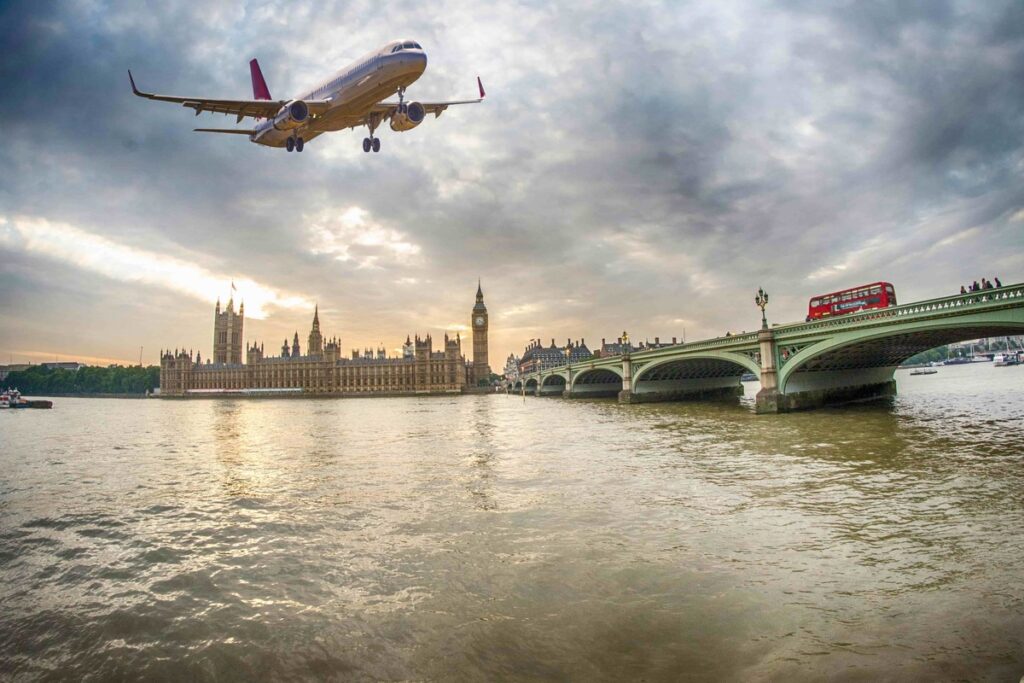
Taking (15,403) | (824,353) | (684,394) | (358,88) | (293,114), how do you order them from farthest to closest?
(15,403)
(684,394)
(824,353)
(293,114)
(358,88)

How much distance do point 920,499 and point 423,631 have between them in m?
10.9

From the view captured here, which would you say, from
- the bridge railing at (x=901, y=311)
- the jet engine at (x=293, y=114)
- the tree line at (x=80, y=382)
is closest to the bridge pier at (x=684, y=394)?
the bridge railing at (x=901, y=311)

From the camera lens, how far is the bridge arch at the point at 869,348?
24.0 m

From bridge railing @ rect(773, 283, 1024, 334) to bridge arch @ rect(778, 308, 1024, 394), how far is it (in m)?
0.51

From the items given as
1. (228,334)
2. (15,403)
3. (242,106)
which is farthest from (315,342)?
(242,106)

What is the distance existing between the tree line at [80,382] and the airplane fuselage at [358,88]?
184709 mm

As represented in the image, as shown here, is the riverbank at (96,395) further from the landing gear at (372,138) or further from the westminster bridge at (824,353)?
the landing gear at (372,138)

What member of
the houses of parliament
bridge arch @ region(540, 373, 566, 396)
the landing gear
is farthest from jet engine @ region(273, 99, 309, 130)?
the houses of parliament

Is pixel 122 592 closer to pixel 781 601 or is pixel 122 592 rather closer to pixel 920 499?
pixel 781 601

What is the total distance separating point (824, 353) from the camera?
32.2m

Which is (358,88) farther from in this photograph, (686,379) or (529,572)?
(686,379)

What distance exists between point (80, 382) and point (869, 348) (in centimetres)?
22433

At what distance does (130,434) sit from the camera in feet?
112

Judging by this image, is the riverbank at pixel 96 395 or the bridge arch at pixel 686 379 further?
the riverbank at pixel 96 395
